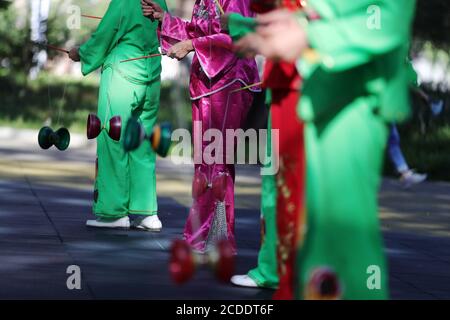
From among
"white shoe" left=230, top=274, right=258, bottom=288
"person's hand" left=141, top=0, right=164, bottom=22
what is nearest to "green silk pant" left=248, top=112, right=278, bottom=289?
"white shoe" left=230, top=274, right=258, bottom=288

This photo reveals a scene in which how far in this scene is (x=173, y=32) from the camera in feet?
28.6

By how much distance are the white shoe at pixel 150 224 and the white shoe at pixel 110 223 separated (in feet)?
0.33

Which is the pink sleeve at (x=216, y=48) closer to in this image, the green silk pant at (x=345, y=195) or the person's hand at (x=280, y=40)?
the green silk pant at (x=345, y=195)

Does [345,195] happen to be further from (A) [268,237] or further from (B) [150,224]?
(B) [150,224]

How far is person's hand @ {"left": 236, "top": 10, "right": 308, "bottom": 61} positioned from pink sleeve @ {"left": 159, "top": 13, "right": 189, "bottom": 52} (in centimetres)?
398

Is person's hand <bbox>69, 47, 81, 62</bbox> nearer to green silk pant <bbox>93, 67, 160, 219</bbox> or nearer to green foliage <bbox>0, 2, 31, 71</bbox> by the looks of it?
green silk pant <bbox>93, 67, 160, 219</bbox>

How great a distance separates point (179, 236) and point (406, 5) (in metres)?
5.01

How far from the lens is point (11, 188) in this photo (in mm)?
12781

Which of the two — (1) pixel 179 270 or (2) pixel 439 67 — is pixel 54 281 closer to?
(1) pixel 179 270

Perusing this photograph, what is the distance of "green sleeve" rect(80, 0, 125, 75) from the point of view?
984cm

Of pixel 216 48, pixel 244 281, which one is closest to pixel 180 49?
pixel 216 48

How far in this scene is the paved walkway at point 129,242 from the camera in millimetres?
7383

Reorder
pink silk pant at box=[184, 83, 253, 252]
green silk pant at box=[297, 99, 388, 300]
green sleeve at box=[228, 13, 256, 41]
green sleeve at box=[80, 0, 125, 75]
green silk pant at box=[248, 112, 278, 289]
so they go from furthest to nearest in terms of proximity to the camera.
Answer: green sleeve at box=[80, 0, 125, 75] → pink silk pant at box=[184, 83, 253, 252] → green silk pant at box=[248, 112, 278, 289] → green sleeve at box=[228, 13, 256, 41] → green silk pant at box=[297, 99, 388, 300]
